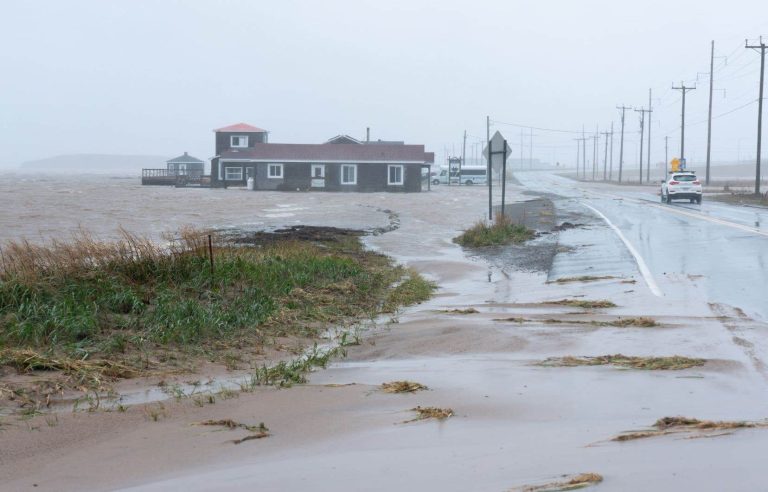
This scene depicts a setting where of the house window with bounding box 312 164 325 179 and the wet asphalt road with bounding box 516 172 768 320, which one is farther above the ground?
the house window with bounding box 312 164 325 179

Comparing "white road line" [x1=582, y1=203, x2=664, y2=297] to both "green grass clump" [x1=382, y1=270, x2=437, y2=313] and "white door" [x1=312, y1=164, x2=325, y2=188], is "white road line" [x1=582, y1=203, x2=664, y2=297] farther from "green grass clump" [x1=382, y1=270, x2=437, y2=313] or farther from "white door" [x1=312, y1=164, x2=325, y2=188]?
"white door" [x1=312, y1=164, x2=325, y2=188]

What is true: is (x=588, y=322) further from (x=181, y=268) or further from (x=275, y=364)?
(x=181, y=268)

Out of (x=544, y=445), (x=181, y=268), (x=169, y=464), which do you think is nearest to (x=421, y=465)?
(x=544, y=445)

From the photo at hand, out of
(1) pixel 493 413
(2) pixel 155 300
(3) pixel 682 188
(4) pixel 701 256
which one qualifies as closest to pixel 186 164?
(3) pixel 682 188

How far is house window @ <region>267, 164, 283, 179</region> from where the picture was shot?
82.7 m

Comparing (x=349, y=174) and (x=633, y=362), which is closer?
(x=633, y=362)

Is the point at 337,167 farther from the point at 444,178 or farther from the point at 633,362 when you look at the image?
the point at 633,362

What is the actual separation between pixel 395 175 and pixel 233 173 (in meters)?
16.7

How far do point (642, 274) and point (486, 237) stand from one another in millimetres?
A: 9655

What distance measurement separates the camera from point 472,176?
11331 centimetres

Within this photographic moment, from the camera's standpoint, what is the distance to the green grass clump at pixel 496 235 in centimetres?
2641

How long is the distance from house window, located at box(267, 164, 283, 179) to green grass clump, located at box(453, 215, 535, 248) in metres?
54.9

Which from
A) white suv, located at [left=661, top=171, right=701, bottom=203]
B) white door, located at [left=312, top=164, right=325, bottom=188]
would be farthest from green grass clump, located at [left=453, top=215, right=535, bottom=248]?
white door, located at [left=312, top=164, right=325, bottom=188]

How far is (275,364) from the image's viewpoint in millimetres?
9727
